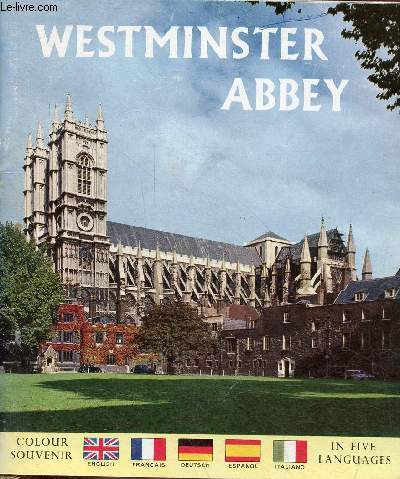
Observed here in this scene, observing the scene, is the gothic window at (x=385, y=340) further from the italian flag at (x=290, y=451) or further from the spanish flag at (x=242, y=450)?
the spanish flag at (x=242, y=450)

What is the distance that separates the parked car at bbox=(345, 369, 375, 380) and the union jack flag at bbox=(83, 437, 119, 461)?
10.9ft

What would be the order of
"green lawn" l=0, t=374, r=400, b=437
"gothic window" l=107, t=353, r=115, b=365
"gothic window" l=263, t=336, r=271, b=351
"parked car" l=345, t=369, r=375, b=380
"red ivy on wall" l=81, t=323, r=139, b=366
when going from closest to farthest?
"green lawn" l=0, t=374, r=400, b=437, "parked car" l=345, t=369, r=375, b=380, "gothic window" l=107, t=353, r=115, b=365, "red ivy on wall" l=81, t=323, r=139, b=366, "gothic window" l=263, t=336, r=271, b=351

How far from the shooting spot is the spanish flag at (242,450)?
20.6 feet

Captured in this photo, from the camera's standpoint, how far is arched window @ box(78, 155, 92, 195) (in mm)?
8234

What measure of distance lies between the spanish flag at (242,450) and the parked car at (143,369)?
209 centimetres

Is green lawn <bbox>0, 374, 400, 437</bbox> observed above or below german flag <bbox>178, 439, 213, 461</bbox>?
above

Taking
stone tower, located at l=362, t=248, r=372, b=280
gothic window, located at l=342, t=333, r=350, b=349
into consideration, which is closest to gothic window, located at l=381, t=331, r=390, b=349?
gothic window, located at l=342, t=333, r=350, b=349

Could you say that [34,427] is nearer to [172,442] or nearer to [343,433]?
[172,442]

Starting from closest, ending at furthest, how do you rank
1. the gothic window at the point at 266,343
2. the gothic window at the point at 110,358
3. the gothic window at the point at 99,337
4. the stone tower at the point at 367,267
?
the stone tower at the point at 367,267 < the gothic window at the point at 110,358 < the gothic window at the point at 99,337 < the gothic window at the point at 266,343

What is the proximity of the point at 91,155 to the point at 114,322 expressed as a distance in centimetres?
276

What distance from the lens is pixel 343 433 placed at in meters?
6.35

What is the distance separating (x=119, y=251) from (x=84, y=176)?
198cm

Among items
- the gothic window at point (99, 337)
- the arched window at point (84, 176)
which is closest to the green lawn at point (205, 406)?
the gothic window at point (99, 337)

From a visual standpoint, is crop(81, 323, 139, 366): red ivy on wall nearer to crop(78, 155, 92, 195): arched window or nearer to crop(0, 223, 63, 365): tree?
crop(0, 223, 63, 365): tree
